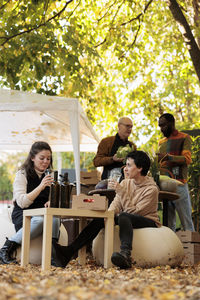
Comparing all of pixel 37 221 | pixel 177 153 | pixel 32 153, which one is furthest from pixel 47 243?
pixel 177 153

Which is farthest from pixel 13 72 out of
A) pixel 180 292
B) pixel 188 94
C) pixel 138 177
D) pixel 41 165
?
pixel 188 94

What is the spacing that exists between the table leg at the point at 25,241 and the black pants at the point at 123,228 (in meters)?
0.43

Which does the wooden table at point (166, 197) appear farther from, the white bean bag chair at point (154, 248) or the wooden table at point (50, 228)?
the wooden table at point (50, 228)

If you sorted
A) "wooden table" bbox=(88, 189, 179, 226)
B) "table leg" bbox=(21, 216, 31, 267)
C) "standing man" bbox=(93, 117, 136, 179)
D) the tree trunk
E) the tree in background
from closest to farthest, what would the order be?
"table leg" bbox=(21, 216, 31, 267) < "wooden table" bbox=(88, 189, 179, 226) < "standing man" bbox=(93, 117, 136, 179) < the tree trunk < the tree in background

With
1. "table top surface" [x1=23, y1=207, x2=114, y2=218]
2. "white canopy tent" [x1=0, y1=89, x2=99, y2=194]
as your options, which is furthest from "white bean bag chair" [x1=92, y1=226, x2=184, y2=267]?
"white canopy tent" [x1=0, y1=89, x2=99, y2=194]

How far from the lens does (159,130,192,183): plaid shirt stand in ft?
22.2

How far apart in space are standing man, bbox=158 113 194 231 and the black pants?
150 cm

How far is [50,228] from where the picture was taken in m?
4.76

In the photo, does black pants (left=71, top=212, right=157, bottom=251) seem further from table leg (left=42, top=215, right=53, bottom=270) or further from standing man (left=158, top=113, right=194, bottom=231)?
standing man (left=158, top=113, right=194, bottom=231)

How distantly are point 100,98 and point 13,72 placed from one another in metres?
5.90

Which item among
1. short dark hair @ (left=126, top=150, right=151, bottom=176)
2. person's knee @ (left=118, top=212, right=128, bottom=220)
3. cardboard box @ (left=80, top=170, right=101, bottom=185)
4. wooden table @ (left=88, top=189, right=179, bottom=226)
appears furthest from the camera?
cardboard box @ (left=80, top=170, right=101, bottom=185)

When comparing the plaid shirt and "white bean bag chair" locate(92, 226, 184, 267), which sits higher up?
the plaid shirt

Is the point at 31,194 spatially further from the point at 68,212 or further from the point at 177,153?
the point at 177,153

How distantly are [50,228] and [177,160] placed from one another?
2.45 metres
